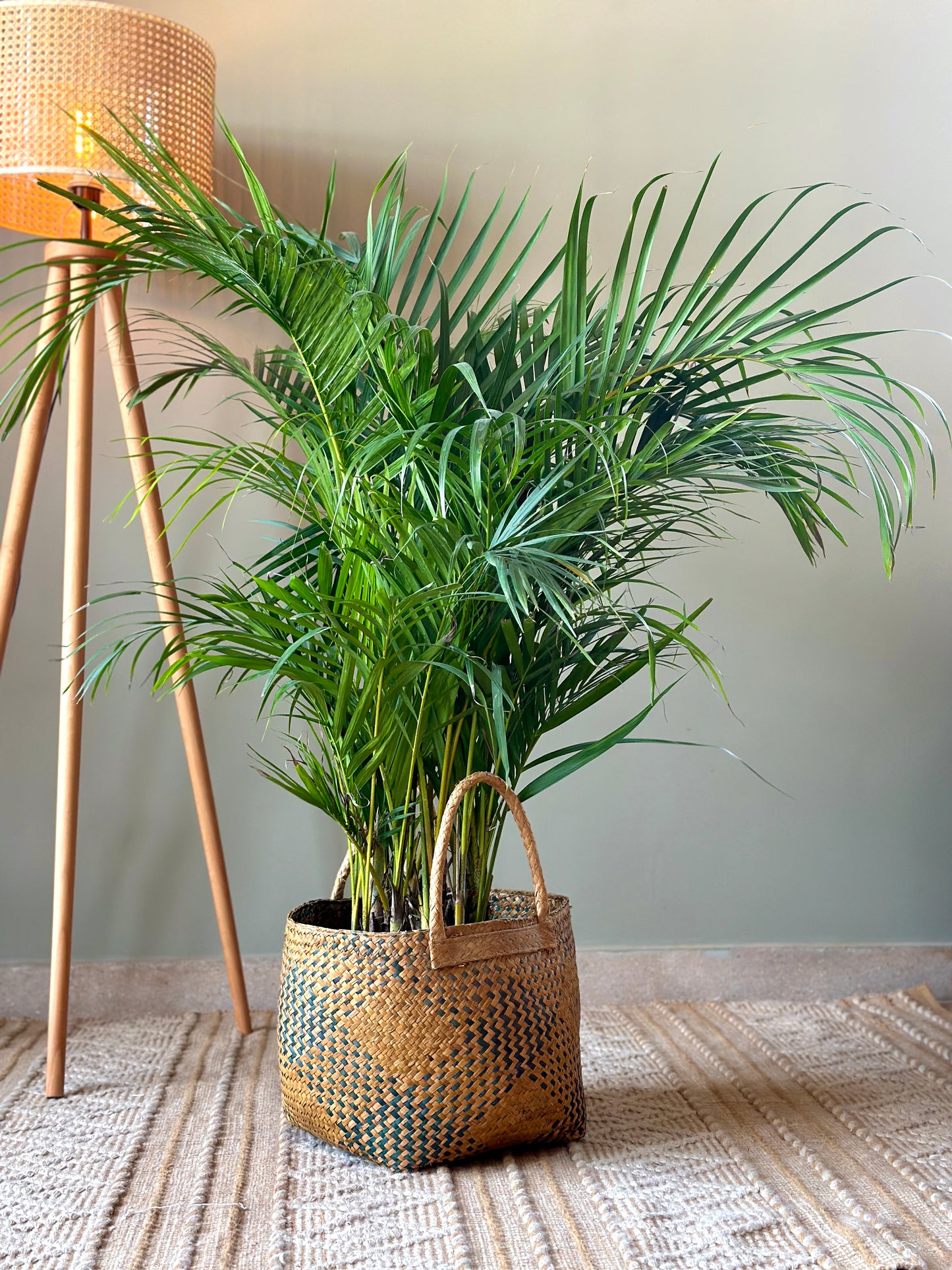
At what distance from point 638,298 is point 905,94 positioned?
116 cm

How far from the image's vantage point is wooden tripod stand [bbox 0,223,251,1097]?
4.77 ft

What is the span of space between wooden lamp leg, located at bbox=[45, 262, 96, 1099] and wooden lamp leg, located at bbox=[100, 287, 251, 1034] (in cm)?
6

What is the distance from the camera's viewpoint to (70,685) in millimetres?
1429

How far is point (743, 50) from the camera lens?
6.29ft

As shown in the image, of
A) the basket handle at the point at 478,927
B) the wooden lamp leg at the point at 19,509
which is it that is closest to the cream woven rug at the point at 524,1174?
the basket handle at the point at 478,927

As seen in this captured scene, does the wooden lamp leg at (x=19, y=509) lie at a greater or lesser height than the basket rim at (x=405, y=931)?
greater

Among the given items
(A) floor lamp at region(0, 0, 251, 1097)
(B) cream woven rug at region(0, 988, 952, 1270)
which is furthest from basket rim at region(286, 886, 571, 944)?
(A) floor lamp at region(0, 0, 251, 1097)

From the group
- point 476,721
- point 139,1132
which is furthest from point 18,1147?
point 476,721

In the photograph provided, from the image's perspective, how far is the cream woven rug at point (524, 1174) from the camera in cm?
106

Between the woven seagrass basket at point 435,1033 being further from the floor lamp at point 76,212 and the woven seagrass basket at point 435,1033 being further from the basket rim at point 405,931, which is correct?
the floor lamp at point 76,212

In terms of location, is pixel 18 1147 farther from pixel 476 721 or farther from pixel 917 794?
pixel 917 794

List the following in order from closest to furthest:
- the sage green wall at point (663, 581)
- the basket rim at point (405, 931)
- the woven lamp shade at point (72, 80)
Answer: the basket rim at point (405, 931) → the woven lamp shade at point (72, 80) → the sage green wall at point (663, 581)

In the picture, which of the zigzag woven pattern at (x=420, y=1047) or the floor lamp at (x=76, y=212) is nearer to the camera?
the zigzag woven pattern at (x=420, y=1047)

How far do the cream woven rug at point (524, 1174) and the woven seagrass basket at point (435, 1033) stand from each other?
58 mm
